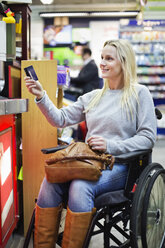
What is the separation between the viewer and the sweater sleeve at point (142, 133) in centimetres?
160

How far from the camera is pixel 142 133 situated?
5.44 ft

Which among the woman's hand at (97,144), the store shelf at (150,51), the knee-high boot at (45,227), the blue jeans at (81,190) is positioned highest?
the store shelf at (150,51)

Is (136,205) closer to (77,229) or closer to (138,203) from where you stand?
(138,203)

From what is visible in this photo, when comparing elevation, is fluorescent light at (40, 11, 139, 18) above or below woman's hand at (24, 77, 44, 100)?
above

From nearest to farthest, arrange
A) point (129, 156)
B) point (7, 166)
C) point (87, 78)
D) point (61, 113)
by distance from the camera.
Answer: point (129, 156) < point (7, 166) < point (61, 113) < point (87, 78)

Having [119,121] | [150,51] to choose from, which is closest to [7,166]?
[119,121]

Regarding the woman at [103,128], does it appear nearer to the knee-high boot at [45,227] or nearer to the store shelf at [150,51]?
the knee-high boot at [45,227]

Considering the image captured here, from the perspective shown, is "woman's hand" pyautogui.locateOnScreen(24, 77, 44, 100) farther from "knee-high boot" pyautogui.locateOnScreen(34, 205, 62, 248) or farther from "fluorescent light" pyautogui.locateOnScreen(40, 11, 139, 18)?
"fluorescent light" pyautogui.locateOnScreen(40, 11, 139, 18)

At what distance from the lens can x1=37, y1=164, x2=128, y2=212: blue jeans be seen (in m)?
1.35

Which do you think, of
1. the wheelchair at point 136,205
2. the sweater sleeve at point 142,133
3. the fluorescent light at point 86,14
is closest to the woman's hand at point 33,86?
the wheelchair at point 136,205

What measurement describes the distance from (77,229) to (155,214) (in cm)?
54

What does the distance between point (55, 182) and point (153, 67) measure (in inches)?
262

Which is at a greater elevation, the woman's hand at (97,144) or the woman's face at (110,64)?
the woman's face at (110,64)

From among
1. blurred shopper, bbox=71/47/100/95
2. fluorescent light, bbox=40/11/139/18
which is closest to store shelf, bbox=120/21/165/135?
fluorescent light, bbox=40/11/139/18
